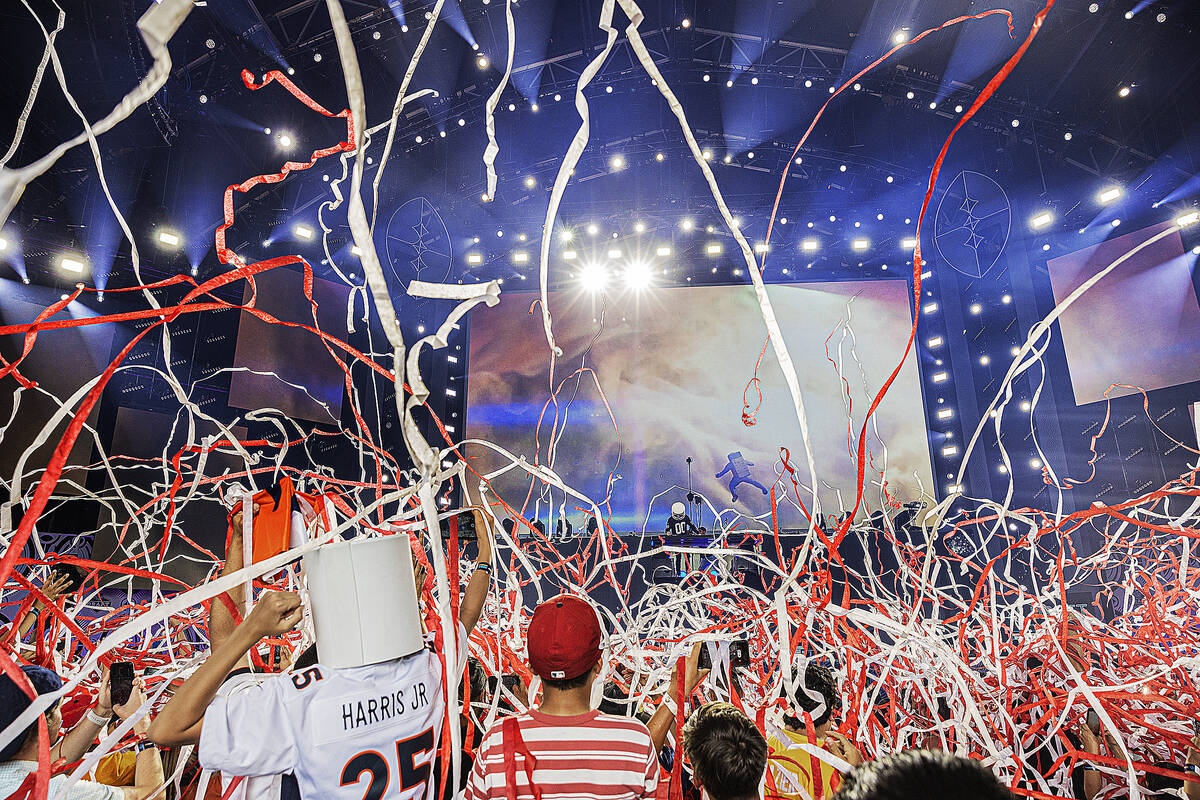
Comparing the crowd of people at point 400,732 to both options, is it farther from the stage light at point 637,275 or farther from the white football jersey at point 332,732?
the stage light at point 637,275

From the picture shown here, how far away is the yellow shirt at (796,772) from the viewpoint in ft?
5.45

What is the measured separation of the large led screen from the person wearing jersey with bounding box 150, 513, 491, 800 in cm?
804

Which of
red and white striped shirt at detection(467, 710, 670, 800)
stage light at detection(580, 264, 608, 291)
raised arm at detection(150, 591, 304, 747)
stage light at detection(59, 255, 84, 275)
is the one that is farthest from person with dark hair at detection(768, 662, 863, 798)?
stage light at detection(580, 264, 608, 291)

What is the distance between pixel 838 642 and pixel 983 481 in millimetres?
8421

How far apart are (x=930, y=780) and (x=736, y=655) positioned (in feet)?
3.96

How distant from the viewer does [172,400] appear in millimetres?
7035

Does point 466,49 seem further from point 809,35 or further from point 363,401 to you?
point 363,401

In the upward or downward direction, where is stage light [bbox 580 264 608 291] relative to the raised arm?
upward

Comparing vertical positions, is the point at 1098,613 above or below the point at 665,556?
below

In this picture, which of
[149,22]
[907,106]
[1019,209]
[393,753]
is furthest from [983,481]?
[149,22]

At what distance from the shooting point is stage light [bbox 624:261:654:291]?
9.87 m

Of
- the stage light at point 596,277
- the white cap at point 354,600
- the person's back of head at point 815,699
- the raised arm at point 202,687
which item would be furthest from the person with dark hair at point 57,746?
the stage light at point 596,277

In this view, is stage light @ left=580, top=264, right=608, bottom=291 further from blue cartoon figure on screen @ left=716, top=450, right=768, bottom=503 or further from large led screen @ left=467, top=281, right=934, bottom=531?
blue cartoon figure on screen @ left=716, top=450, right=768, bottom=503

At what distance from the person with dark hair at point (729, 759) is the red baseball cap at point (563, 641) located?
0.32 metres
